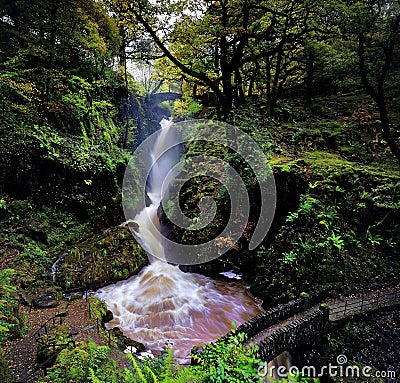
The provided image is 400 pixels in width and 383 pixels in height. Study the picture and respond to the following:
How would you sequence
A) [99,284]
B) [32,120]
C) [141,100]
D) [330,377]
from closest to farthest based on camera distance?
1. [330,377]
2. [99,284]
3. [32,120]
4. [141,100]

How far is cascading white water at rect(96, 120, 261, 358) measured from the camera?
7688mm

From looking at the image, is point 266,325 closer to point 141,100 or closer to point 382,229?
point 382,229

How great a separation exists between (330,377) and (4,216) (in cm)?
1075

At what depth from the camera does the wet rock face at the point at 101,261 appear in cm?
872

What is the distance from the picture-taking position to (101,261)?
960cm

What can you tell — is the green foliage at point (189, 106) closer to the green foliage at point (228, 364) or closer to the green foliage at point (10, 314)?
the green foliage at point (10, 314)

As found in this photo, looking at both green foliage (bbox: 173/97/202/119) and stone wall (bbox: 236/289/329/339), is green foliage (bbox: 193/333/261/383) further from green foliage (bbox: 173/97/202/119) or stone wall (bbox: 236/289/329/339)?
green foliage (bbox: 173/97/202/119)

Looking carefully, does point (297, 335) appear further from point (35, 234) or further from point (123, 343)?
point (35, 234)

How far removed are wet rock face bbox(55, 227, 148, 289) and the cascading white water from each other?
0.43 meters

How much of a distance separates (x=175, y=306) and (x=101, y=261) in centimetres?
326

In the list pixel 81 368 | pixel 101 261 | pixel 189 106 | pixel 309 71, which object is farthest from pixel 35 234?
pixel 309 71

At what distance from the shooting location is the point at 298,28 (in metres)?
9.78

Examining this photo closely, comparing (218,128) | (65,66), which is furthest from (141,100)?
(218,128)

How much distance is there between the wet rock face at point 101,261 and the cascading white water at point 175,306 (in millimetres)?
426
